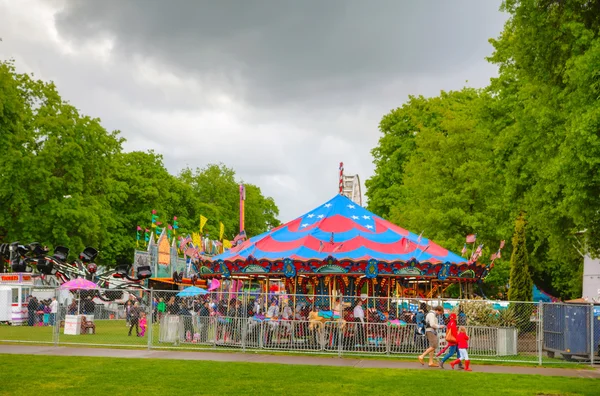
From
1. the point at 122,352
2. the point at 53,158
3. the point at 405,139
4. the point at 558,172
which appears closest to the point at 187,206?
the point at 405,139

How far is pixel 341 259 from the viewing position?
25812 mm

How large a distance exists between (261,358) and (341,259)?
553 centimetres

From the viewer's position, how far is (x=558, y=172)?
20.2 m

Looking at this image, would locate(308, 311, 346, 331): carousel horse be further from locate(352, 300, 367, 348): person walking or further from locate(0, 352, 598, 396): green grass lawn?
locate(0, 352, 598, 396): green grass lawn

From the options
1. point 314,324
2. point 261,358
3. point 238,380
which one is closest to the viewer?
point 238,380

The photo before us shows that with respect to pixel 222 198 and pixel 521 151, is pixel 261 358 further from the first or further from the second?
pixel 222 198

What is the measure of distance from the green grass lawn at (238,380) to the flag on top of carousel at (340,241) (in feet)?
24.9

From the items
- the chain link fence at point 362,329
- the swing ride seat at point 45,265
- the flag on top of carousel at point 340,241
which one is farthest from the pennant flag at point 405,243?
the swing ride seat at point 45,265

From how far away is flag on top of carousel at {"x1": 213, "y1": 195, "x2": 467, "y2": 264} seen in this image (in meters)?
26.7

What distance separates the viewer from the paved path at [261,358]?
2001 cm

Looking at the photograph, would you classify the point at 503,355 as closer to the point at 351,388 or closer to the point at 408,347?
the point at 408,347

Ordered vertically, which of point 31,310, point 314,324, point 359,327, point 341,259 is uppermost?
point 341,259

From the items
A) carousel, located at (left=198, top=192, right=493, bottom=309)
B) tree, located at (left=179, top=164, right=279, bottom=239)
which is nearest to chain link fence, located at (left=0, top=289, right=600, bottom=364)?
carousel, located at (left=198, top=192, right=493, bottom=309)

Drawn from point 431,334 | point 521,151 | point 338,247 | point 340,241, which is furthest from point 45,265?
point 521,151
